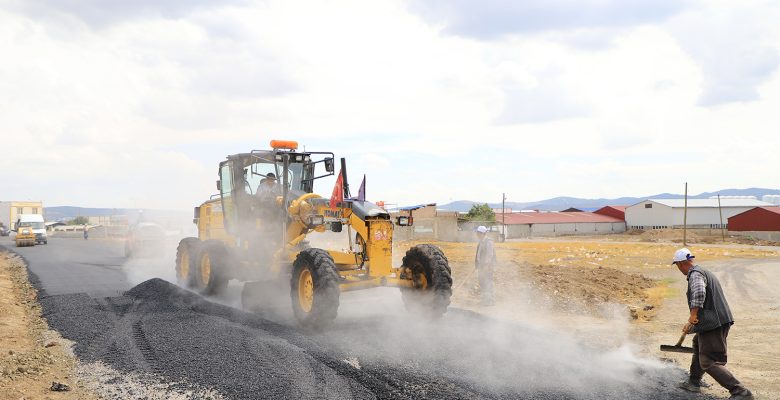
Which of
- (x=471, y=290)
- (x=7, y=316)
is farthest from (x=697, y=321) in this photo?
(x=7, y=316)

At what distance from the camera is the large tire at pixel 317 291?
8.60 metres

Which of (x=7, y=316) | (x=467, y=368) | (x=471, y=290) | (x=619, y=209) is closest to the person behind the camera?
(x=467, y=368)

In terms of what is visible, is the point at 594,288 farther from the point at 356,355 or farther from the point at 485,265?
the point at 356,355

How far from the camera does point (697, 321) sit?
641 cm

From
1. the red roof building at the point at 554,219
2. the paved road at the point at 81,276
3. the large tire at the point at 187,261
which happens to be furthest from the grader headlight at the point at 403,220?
the red roof building at the point at 554,219

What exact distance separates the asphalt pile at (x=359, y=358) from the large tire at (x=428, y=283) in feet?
0.95

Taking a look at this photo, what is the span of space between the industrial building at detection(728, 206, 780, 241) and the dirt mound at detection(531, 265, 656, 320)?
149ft

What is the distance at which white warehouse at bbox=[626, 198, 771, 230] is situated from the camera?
66.6m

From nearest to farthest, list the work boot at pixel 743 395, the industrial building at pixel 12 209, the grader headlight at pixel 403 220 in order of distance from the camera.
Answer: the work boot at pixel 743 395
the grader headlight at pixel 403 220
the industrial building at pixel 12 209

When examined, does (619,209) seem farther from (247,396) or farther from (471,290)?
(247,396)

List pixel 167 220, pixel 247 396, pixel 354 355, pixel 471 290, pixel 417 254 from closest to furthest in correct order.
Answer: pixel 247 396, pixel 354 355, pixel 417 254, pixel 471 290, pixel 167 220

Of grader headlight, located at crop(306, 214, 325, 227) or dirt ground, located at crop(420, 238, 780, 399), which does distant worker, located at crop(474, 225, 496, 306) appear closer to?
dirt ground, located at crop(420, 238, 780, 399)

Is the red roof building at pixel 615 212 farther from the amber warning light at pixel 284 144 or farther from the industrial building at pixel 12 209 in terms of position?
the industrial building at pixel 12 209

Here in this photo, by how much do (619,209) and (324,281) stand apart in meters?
75.3
